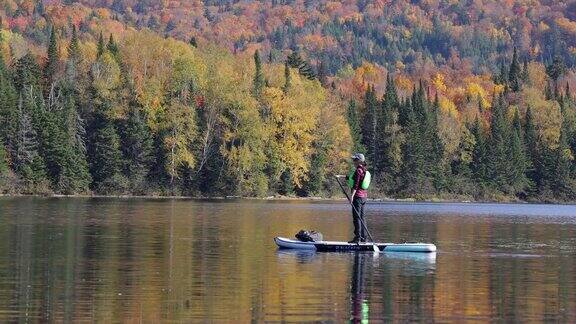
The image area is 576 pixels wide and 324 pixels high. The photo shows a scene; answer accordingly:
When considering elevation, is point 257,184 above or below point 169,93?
below

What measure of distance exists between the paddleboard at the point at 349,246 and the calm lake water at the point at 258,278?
0.35m

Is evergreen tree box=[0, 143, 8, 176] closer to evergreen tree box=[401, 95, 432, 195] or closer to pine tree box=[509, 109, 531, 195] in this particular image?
evergreen tree box=[401, 95, 432, 195]

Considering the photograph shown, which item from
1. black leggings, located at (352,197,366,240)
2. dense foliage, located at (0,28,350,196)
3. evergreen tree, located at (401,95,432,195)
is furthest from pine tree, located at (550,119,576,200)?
black leggings, located at (352,197,366,240)

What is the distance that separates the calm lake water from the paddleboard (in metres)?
0.35

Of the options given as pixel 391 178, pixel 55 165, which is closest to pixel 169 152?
pixel 55 165

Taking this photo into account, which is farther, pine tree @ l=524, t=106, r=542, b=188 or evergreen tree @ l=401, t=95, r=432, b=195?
pine tree @ l=524, t=106, r=542, b=188

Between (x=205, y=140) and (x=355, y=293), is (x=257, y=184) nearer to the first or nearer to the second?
(x=205, y=140)

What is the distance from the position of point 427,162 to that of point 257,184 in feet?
114

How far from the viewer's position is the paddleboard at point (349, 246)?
1496 inches

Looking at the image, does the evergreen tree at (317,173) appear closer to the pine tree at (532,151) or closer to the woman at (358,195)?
the pine tree at (532,151)

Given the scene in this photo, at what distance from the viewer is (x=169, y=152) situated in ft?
392

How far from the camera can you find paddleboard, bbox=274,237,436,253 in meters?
38.0

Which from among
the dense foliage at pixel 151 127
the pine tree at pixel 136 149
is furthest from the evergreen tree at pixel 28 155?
the pine tree at pixel 136 149

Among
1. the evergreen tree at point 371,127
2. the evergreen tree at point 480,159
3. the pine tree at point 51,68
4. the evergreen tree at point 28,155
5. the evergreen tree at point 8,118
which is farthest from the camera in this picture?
the evergreen tree at point 480,159
